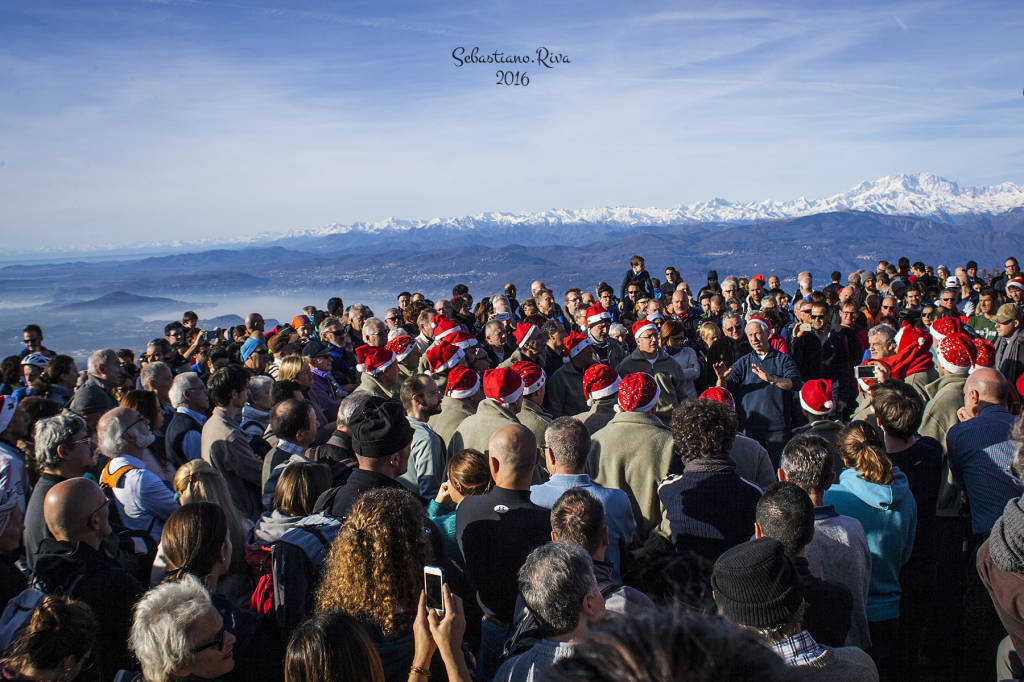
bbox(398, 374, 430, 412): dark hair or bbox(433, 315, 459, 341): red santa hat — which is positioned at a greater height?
bbox(433, 315, 459, 341): red santa hat

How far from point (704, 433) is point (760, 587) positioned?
1694mm

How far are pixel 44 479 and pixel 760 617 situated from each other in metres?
4.32

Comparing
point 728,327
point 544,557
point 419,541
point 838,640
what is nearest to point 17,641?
point 419,541

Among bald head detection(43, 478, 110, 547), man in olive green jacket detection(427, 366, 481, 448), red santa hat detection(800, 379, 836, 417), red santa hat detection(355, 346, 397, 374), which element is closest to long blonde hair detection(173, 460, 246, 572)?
bald head detection(43, 478, 110, 547)

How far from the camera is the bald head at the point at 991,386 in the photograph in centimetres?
432

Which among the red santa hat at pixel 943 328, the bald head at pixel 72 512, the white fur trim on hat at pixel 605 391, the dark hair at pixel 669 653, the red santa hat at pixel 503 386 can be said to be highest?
the dark hair at pixel 669 653

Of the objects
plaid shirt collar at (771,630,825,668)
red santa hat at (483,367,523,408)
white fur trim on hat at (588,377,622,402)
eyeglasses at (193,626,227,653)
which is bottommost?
eyeglasses at (193,626,227,653)

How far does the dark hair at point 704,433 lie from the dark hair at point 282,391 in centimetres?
331

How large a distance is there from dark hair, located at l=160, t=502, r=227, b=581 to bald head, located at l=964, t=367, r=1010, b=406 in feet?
16.0

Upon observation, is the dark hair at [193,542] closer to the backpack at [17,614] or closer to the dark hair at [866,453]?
the backpack at [17,614]

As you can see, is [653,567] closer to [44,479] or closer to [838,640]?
[838,640]

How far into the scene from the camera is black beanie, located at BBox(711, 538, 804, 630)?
2.13 metres

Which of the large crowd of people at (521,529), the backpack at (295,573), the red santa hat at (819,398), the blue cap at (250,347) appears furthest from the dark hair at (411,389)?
the blue cap at (250,347)

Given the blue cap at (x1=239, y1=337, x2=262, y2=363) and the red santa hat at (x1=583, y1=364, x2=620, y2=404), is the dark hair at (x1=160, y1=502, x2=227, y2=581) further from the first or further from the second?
the blue cap at (x1=239, y1=337, x2=262, y2=363)
